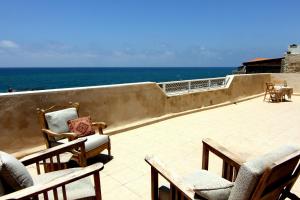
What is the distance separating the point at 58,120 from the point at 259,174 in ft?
11.4

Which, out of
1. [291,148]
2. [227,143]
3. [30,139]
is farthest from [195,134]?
[291,148]

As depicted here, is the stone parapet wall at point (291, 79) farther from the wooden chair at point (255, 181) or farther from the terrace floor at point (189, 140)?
the wooden chair at point (255, 181)

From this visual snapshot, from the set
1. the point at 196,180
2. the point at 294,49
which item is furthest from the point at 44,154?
the point at 294,49

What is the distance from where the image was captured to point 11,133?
421cm

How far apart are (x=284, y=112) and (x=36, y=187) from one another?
8.17m

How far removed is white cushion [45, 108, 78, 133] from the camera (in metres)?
4.09

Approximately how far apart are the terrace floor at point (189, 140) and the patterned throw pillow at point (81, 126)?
2.17 feet

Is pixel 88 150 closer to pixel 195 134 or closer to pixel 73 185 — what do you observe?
pixel 73 185

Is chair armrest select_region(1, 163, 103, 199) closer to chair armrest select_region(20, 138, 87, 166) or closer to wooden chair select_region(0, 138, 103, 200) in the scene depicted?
wooden chair select_region(0, 138, 103, 200)

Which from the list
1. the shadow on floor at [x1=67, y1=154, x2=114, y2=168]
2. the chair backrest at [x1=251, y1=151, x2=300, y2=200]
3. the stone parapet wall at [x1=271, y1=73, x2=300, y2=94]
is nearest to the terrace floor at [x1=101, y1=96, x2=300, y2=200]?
the shadow on floor at [x1=67, y1=154, x2=114, y2=168]

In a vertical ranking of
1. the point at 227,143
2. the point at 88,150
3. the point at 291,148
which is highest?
the point at 291,148

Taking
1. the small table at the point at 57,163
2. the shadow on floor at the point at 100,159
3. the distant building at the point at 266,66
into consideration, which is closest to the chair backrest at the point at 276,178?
the small table at the point at 57,163

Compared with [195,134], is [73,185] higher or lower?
higher

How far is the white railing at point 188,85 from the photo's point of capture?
7.32 m
